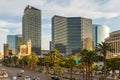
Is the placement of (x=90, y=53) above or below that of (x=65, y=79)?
above

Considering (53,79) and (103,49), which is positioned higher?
(103,49)

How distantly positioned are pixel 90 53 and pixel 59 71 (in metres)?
67.4

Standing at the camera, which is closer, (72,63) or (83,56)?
(83,56)

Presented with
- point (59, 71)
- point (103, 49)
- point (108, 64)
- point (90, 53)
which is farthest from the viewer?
point (59, 71)

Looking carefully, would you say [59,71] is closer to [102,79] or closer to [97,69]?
[97,69]

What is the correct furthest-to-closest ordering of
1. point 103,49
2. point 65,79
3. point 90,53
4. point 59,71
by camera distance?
point 59,71 → point 65,79 → point 90,53 → point 103,49

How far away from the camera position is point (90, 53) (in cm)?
12650

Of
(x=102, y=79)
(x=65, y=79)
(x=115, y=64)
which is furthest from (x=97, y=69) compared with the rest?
(x=102, y=79)

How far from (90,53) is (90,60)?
3.70 metres

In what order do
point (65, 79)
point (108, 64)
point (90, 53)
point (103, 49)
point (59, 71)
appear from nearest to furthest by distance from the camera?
point (103, 49), point (90, 53), point (65, 79), point (108, 64), point (59, 71)

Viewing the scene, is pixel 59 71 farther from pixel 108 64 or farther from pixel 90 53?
pixel 90 53

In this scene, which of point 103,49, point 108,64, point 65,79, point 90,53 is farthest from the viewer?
point 108,64

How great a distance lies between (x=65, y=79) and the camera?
15225 cm

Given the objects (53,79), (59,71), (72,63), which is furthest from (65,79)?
(59,71)
